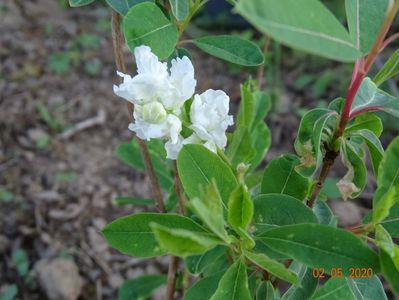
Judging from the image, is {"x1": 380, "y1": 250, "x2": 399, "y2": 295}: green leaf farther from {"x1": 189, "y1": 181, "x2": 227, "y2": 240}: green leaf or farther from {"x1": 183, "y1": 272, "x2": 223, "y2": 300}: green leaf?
{"x1": 183, "y1": 272, "x2": 223, "y2": 300}: green leaf

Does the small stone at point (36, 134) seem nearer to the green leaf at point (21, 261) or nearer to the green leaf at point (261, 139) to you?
the green leaf at point (21, 261)

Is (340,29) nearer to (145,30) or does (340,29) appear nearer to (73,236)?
(145,30)

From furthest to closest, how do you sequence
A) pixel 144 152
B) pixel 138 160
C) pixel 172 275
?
pixel 138 160, pixel 172 275, pixel 144 152

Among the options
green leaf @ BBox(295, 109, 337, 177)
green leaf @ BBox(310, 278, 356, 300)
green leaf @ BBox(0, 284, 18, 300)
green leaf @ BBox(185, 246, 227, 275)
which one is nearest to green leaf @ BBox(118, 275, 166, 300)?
green leaf @ BBox(0, 284, 18, 300)

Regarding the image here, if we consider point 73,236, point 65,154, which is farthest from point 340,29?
point 65,154

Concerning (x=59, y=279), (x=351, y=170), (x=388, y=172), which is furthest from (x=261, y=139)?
(x=59, y=279)

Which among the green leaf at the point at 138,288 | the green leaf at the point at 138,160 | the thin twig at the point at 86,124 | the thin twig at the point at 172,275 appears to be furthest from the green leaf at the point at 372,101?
the thin twig at the point at 86,124

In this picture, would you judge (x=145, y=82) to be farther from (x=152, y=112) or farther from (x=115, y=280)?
(x=115, y=280)
